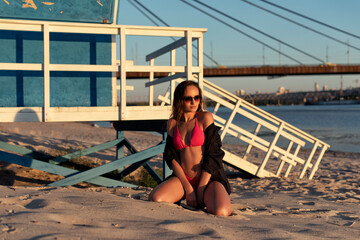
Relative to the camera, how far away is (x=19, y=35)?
5836 mm

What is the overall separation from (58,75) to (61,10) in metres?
1.06

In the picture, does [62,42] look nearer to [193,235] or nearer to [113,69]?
[113,69]

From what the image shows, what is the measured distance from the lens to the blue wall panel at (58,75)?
5762 mm

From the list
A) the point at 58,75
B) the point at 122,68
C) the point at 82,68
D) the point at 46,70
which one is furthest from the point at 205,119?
the point at 58,75

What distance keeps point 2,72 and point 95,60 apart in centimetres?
128

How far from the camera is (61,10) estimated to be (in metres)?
6.29

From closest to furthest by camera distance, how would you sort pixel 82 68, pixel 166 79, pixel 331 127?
pixel 82 68, pixel 166 79, pixel 331 127

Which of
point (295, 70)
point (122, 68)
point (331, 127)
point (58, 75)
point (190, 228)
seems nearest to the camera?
point (190, 228)

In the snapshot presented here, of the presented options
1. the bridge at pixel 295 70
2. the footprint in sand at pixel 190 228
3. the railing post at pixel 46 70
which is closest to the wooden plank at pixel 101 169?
the railing post at pixel 46 70

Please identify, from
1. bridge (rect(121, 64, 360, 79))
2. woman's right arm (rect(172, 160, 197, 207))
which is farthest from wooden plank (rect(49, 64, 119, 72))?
bridge (rect(121, 64, 360, 79))

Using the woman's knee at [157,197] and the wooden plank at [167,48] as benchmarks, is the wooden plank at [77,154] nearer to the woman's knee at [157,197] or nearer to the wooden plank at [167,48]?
the wooden plank at [167,48]

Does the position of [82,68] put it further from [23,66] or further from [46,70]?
[23,66]

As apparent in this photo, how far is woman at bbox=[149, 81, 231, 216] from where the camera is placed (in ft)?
12.2

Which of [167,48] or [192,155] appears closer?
[192,155]
